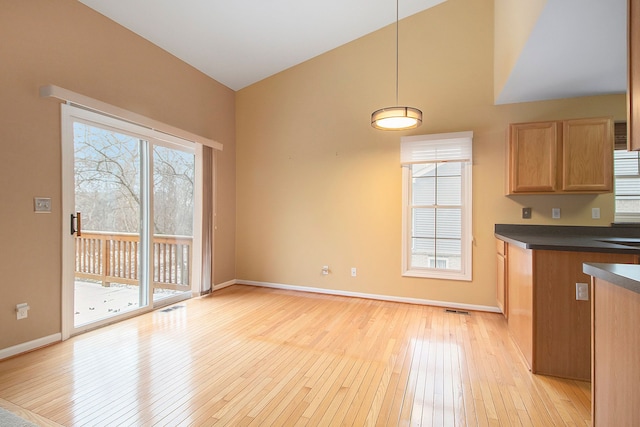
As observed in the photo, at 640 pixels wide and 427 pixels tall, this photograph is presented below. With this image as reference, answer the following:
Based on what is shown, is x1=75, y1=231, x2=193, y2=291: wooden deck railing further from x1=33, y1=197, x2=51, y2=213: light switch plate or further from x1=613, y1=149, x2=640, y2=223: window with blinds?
x1=613, y1=149, x2=640, y2=223: window with blinds

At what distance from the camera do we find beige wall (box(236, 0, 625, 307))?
3746mm

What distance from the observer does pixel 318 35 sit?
411 cm

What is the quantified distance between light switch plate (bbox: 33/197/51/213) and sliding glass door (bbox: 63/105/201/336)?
0.42 ft

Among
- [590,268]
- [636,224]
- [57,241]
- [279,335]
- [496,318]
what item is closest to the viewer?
[590,268]

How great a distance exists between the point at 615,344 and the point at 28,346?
156 inches

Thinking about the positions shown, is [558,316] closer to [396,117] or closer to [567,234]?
[567,234]

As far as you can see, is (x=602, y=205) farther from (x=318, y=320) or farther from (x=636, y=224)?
(x=318, y=320)

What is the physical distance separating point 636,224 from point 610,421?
315cm

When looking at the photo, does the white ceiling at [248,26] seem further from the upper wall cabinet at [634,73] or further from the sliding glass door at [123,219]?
the upper wall cabinet at [634,73]

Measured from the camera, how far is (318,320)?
347cm

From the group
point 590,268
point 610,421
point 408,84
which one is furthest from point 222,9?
point 610,421

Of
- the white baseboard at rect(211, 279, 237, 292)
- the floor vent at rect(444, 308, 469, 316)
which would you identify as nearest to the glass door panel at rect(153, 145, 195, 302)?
the white baseboard at rect(211, 279, 237, 292)

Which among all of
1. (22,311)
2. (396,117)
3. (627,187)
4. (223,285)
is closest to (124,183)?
(22,311)

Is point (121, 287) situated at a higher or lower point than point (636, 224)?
lower
